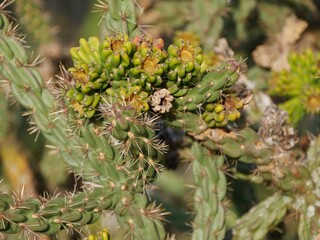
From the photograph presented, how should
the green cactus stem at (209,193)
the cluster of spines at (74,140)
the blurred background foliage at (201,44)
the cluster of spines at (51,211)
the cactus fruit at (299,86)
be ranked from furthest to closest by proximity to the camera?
1. the blurred background foliage at (201,44)
2. the cactus fruit at (299,86)
3. the green cactus stem at (209,193)
4. the cluster of spines at (74,140)
5. the cluster of spines at (51,211)

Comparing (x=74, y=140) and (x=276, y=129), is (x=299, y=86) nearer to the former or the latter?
(x=276, y=129)

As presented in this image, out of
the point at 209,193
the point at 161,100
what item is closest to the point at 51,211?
the point at 161,100

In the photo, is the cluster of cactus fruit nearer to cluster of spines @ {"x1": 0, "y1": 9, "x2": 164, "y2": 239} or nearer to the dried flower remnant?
cluster of spines @ {"x1": 0, "y1": 9, "x2": 164, "y2": 239}

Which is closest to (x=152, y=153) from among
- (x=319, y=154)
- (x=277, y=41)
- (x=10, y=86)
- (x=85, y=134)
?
(x=85, y=134)

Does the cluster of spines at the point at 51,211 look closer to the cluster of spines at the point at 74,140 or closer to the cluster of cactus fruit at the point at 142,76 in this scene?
the cluster of spines at the point at 74,140

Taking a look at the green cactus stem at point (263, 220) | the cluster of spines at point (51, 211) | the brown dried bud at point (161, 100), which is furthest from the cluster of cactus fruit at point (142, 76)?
the green cactus stem at point (263, 220)

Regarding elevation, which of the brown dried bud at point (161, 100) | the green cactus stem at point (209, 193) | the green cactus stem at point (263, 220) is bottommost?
the green cactus stem at point (263, 220)

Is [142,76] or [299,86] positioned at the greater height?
[142,76]
